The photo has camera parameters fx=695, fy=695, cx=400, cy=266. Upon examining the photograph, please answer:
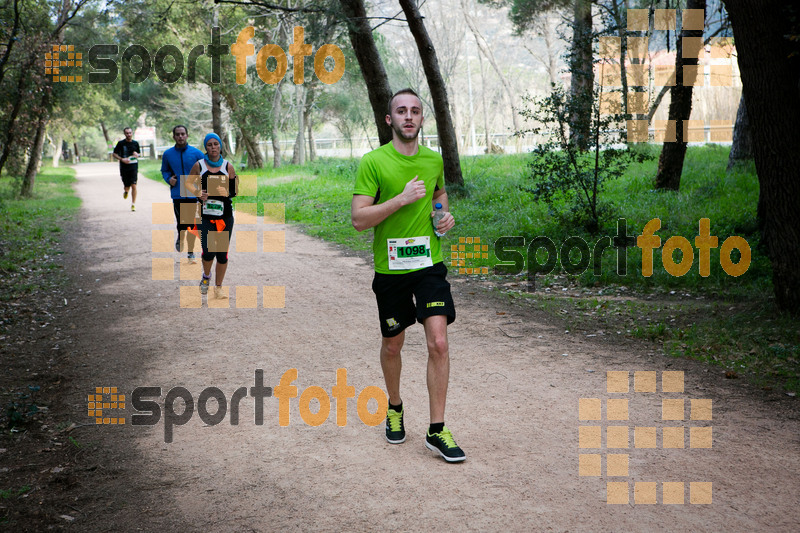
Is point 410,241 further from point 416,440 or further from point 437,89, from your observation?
point 437,89

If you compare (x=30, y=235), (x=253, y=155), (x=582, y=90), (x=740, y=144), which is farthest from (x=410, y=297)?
(x=253, y=155)

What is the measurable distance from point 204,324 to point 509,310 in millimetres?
3742

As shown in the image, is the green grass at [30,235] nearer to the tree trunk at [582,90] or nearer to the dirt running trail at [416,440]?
the dirt running trail at [416,440]

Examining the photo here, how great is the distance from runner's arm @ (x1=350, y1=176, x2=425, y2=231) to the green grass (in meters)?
7.70

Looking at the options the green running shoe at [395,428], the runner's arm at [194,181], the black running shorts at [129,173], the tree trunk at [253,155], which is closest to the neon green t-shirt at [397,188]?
the green running shoe at [395,428]

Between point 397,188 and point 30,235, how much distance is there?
1489 centimetres

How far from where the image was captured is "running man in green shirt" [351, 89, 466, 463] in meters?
4.39

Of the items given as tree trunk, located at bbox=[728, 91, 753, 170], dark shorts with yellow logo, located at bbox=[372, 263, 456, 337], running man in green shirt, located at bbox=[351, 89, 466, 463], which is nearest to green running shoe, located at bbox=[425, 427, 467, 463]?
running man in green shirt, located at bbox=[351, 89, 466, 463]

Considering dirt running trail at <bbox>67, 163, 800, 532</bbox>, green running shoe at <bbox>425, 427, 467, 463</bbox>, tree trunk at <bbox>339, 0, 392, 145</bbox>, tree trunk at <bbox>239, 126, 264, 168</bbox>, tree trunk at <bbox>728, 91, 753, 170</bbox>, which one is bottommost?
dirt running trail at <bbox>67, 163, 800, 532</bbox>

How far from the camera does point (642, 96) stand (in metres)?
12.6

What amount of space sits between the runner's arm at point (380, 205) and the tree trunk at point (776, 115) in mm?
4801

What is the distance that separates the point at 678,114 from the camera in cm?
1434

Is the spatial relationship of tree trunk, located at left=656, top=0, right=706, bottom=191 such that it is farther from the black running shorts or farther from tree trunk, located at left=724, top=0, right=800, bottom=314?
the black running shorts

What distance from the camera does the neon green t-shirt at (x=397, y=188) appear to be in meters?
4.41
